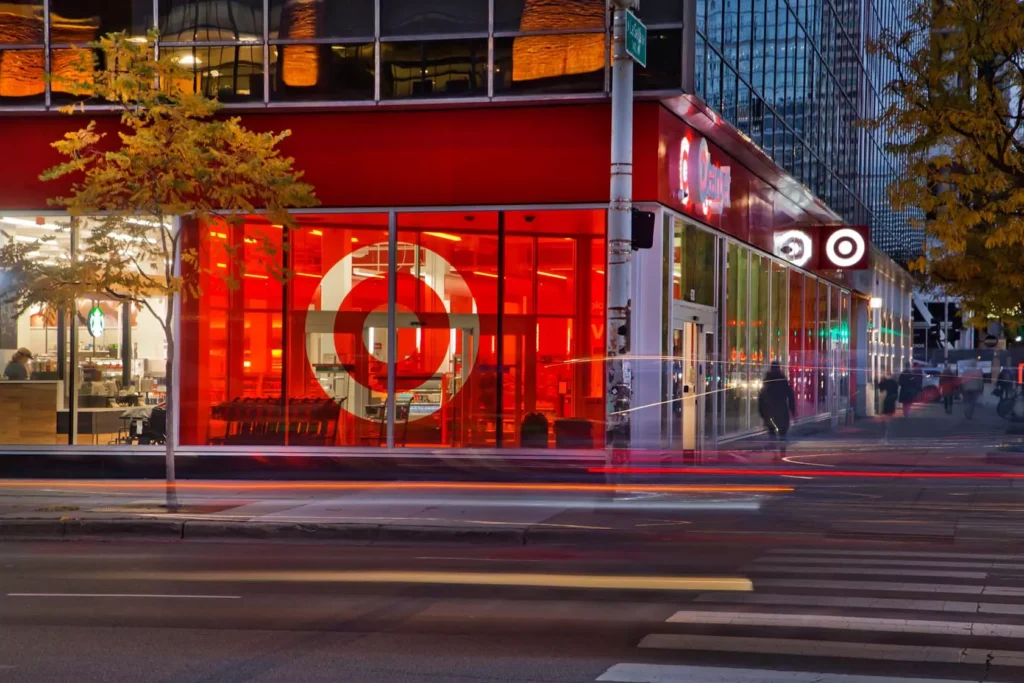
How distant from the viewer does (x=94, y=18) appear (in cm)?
2034

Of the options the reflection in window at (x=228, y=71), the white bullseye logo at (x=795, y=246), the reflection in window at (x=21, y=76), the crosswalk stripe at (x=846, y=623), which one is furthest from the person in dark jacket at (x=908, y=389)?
the reflection in window at (x=21, y=76)

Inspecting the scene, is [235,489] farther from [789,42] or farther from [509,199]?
[789,42]

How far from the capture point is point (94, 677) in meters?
7.48

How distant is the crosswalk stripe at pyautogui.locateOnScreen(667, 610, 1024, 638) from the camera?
864cm

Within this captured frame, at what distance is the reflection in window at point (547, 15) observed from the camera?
19250 millimetres

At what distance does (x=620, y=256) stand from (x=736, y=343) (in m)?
10.3

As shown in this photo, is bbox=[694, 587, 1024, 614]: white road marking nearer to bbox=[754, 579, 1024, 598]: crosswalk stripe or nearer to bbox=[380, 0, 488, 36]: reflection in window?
bbox=[754, 579, 1024, 598]: crosswalk stripe

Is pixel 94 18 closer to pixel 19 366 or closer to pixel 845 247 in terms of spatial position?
pixel 19 366

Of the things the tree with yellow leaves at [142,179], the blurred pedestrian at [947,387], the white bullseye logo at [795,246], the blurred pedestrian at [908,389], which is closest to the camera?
the tree with yellow leaves at [142,179]

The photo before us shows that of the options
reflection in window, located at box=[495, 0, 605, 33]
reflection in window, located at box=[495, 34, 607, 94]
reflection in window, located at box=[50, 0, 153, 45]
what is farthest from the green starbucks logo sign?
reflection in window, located at box=[495, 0, 605, 33]

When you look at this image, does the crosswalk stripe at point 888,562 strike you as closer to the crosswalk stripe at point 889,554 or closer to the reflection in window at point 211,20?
the crosswalk stripe at point 889,554

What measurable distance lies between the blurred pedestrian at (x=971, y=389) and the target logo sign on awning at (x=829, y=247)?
5790 mm

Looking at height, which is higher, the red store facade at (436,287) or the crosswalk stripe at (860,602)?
the red store facade at (436,287)

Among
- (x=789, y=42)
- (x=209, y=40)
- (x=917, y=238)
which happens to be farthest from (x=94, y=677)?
(x=917, y=238)
